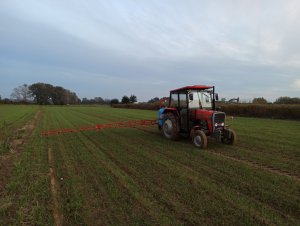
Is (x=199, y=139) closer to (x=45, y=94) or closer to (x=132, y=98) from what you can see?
(x=132, y=98)

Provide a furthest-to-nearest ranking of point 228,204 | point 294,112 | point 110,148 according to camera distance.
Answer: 1. point 294,112
2. point 110,148
3. point 228,204

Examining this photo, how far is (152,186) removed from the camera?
5383 millimetres

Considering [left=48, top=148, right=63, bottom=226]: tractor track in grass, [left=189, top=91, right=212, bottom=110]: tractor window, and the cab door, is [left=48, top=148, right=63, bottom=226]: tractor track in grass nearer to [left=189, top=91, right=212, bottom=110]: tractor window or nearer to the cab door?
the cab door

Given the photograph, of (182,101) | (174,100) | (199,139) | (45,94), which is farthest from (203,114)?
(45,94)

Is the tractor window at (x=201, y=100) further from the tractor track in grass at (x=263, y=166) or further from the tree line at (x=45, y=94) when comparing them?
the tree line at (x=45, y=94)

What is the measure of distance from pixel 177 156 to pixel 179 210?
367cm

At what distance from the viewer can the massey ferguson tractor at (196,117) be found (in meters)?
9.07

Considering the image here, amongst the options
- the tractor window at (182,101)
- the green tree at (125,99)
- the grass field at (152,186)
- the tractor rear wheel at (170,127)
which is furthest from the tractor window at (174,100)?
the green tree at (125,99)

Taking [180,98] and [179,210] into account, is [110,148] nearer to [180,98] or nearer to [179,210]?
A: [180,98]

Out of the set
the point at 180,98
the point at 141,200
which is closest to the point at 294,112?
the point at 180,98

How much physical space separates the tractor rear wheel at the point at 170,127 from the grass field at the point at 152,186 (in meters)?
1.42

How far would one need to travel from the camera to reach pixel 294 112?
23609 mm

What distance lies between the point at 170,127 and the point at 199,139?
1939 millimetres

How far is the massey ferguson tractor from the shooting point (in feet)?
29.8
